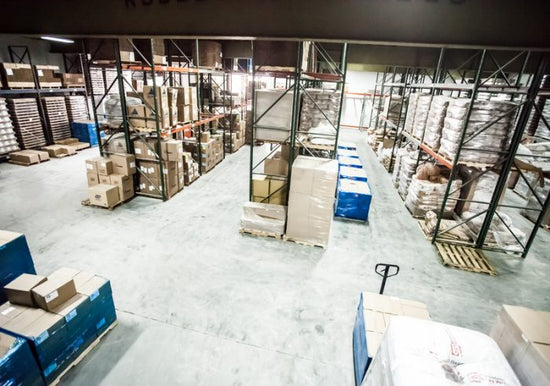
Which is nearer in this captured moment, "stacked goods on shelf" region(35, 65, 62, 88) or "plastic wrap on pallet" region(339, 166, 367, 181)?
"plastic wrap on pallet" region(339, 166, 367, 181)

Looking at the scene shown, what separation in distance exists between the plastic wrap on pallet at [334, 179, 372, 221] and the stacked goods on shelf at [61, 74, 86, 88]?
12.5 meters

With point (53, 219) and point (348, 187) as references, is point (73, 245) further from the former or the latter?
point (348, 187)

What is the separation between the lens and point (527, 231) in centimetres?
753

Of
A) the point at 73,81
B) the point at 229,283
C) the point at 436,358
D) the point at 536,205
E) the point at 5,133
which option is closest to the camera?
the point at 436,358

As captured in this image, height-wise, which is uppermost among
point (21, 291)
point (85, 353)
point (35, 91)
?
point (35, 91)

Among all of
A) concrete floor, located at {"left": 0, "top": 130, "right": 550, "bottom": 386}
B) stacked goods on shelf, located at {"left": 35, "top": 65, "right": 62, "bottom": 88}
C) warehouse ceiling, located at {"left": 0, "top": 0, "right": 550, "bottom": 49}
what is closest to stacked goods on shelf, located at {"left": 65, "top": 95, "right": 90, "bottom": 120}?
stacked goods on shelf, located at {"left": 35, "top": 65, "right": 62, "bottom": 88}

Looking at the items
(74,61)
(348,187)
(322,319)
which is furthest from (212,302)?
(74,61)

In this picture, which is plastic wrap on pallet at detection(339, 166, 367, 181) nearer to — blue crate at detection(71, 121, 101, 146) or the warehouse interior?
the warehouse interior

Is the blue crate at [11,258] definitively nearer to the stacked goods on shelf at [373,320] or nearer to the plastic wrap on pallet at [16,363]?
the plastic wrap on pallet at [16,363]

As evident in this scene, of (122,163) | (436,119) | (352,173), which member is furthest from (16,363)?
(436,119)

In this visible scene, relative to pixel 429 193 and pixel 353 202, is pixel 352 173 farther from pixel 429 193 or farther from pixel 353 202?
pixel 429 193

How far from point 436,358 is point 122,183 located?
743cm

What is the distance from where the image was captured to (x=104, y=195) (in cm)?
688

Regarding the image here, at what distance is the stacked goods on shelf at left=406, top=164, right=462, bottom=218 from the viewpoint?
7371mm
